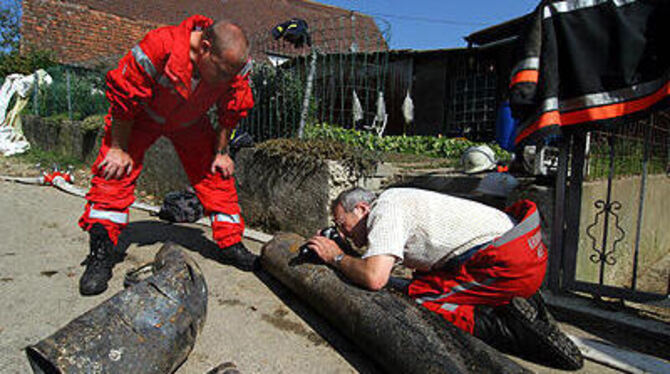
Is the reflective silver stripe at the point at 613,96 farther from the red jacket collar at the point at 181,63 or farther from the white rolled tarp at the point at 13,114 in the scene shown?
the white rolled tarp at the point at 13,114

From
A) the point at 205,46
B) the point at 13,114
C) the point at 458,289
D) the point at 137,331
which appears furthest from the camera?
the point at 13,114

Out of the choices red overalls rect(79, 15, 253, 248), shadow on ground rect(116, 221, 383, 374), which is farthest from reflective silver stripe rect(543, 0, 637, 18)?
shadow on ground rect(116, 221, 383, 374)

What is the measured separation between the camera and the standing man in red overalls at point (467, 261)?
191cm

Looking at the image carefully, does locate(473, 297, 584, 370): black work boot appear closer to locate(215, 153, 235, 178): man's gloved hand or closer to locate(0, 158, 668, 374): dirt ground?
locate(0, 158, 668, 374): dirt ground

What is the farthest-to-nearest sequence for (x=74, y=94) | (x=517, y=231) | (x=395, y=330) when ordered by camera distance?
(x=74, y=94)
(x=517, y=231)
(x=395, y=330)

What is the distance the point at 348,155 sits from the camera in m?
3.70

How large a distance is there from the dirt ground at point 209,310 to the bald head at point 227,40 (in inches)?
60.1

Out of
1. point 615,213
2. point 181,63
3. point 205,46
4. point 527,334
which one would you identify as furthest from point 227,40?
point 615,213

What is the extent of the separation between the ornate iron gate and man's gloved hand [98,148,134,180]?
3.01 metres

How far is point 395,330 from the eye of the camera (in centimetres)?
173

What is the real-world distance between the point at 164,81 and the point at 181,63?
0.22 meters

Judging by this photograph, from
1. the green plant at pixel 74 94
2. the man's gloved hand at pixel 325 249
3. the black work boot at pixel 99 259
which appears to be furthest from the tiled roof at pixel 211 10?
the man's gloved hand at pixel 325 249

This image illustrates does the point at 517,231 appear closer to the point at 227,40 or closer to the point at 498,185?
the point at 498,185

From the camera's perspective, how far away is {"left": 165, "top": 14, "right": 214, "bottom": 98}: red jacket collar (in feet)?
7.66
